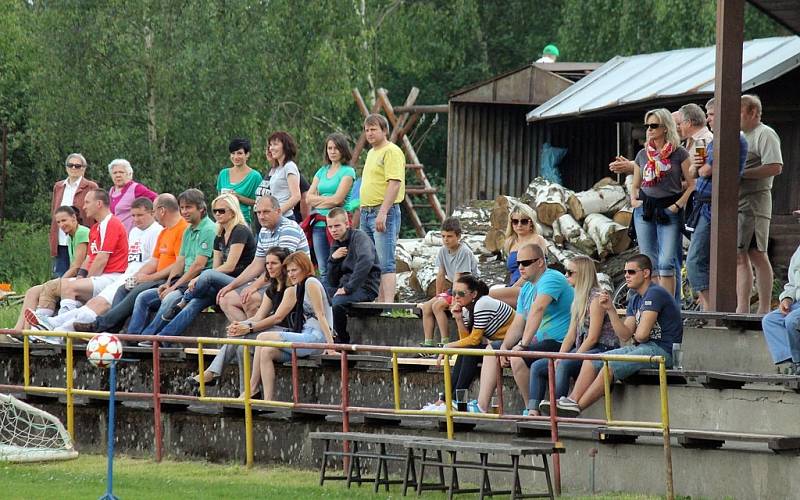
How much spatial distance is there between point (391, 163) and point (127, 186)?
137 inches

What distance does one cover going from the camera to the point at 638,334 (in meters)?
13.5

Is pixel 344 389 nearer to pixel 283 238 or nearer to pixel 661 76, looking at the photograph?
pixel 283 238

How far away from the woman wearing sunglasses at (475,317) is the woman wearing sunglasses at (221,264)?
3.06 meters

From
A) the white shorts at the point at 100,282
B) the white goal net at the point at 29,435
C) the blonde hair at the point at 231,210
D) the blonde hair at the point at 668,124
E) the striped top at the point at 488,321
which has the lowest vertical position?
the white goal net at the point at 29,435

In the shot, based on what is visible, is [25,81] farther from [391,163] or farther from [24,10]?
[391,163]

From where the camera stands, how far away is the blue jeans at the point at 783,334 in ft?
42.5

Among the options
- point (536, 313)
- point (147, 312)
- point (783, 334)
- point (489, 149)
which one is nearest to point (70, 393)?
point (147, 312)

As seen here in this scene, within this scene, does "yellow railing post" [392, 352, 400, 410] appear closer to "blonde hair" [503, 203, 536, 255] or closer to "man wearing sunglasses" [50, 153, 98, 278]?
"blonde hair" [503, 203, 536, 255]

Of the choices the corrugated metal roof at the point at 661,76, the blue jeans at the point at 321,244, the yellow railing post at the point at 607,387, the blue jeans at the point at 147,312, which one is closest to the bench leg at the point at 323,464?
the yellow railing post at the point at 607,387

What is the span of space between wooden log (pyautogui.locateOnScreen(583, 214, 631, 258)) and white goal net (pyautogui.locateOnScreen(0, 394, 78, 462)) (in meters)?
7.29

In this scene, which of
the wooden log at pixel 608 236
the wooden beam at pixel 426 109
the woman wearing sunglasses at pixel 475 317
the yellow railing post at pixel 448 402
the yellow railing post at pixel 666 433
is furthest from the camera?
the wooden beam at pixel 426 109

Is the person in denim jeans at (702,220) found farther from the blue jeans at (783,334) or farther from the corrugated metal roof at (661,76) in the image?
the corrugated metal roof at (661,76)

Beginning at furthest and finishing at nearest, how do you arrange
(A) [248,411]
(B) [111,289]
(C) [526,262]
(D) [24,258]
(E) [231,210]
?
(D) [24,258], (B) [111,289], (E) [231,210], (A) [248,411], (C) [526,262]

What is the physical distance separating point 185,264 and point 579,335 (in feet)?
17.8
